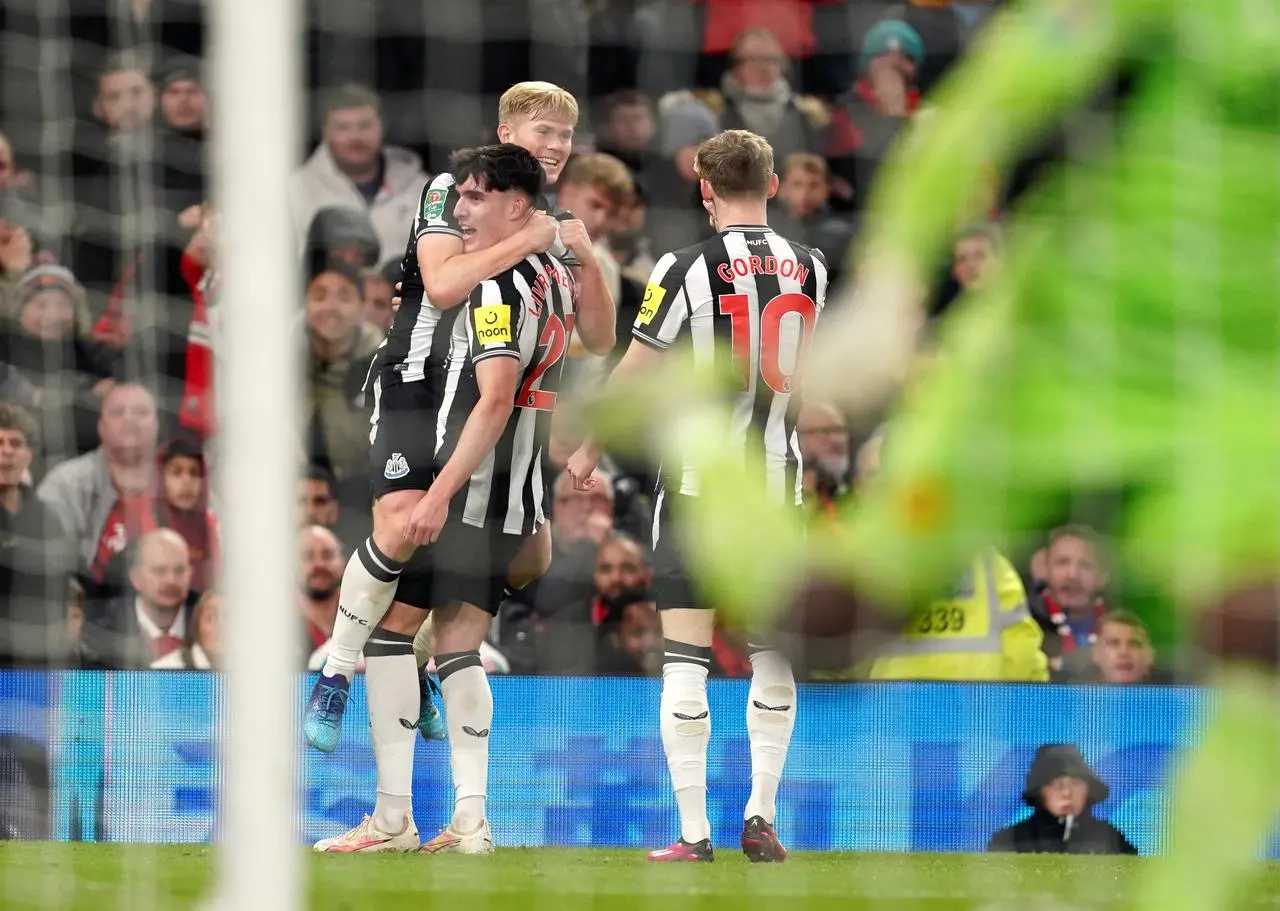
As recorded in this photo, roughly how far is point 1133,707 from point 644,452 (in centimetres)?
355

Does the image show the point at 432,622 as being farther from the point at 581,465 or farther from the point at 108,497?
the point at 108,497

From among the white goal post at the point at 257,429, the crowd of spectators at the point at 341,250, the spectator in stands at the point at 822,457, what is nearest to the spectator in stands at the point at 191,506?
the crowd of spectators at the point at 341,250

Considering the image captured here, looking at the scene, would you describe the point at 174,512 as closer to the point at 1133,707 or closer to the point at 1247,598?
the point at 1133,707

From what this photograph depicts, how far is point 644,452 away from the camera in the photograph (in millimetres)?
1785

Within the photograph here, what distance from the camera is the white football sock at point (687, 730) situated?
13.9 ft

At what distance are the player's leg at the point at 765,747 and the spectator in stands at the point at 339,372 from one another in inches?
60.0

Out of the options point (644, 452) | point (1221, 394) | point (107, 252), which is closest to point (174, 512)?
point (107, 252)

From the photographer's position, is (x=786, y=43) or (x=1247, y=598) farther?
(x=786, y=43)

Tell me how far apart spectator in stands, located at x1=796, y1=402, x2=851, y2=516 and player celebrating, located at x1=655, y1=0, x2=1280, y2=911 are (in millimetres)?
3236

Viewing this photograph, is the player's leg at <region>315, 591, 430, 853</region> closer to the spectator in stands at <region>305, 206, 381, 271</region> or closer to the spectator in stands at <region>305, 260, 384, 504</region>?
the spectator in stands at <region>305, 260, 384, 504</region>

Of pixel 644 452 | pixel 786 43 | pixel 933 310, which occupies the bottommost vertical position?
pixel 644 452

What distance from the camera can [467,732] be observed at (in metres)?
4.18

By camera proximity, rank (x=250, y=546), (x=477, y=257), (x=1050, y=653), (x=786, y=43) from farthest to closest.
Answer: (x=786, y=43)
(x=1050, y=653)
(x=477, y=257)
(x=250, y=546)

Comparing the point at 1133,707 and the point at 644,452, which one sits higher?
the point at 644,452
